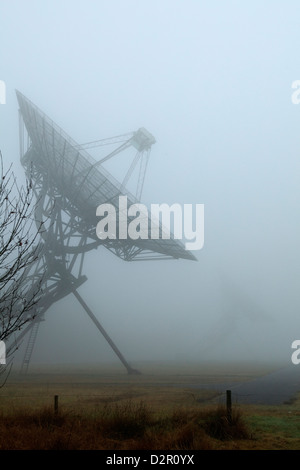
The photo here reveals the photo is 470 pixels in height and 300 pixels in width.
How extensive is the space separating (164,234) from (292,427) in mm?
23079

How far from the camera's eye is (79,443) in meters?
9.37

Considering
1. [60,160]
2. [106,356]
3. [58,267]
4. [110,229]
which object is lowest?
[106,356]

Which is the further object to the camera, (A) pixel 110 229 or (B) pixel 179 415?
(A) pixel 110 229

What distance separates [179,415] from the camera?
1229cm

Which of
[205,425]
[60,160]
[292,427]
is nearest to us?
[205,425]

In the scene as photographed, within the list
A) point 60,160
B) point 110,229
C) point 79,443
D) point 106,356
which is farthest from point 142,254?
point 106,356

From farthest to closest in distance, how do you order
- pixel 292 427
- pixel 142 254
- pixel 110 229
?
1. pixel 142 254
2. pixel 110 229
3. pixel 292 427
